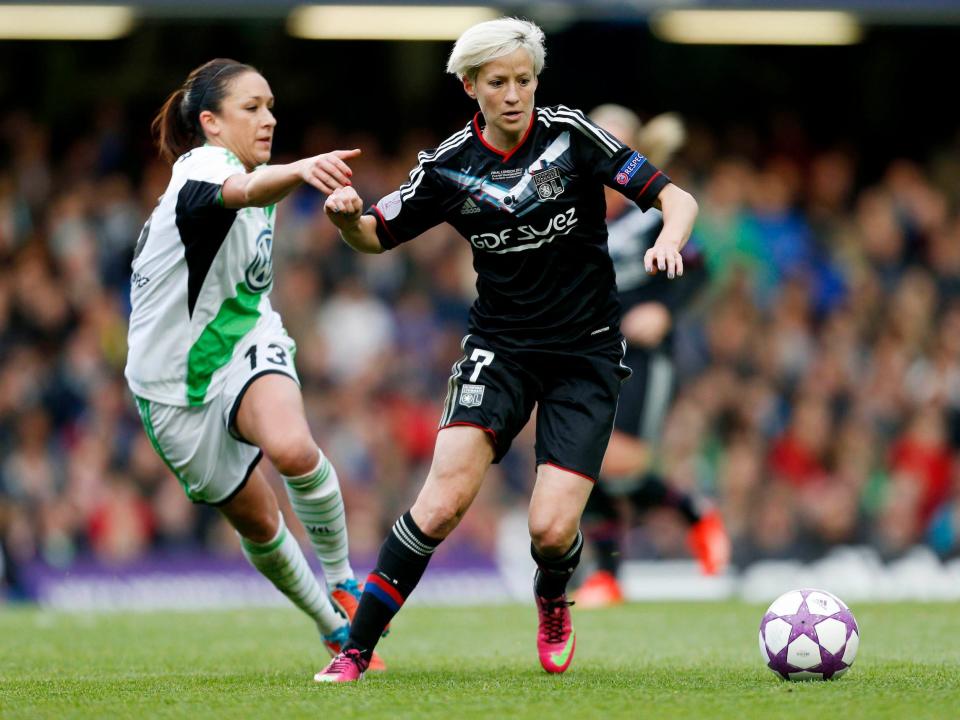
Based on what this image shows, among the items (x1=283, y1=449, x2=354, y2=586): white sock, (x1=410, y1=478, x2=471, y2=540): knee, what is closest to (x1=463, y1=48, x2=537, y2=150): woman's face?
(x1=410, y1=478, x2=471, y2=540): knee

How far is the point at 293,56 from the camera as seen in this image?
15703mm

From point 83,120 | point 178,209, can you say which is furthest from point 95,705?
point 83,120

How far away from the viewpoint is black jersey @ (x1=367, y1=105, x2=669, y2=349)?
16.9 ft

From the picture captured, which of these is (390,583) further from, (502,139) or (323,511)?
(502,139)

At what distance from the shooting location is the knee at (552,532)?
510cm

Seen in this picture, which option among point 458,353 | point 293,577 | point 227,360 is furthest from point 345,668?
point 458,353

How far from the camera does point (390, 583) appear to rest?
490 centimetres

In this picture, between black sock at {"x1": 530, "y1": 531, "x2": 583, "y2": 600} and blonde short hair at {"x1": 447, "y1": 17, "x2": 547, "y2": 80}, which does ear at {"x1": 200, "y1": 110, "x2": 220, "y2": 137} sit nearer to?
blonde short hair at {"x1": 447, "y1": 17, "x2": 547, "y2": 80}

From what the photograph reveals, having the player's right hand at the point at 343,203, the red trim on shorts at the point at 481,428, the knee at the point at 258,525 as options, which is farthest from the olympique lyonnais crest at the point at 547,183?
the knee at the point at 258,525

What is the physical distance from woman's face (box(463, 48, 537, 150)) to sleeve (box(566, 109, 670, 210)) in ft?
0.75

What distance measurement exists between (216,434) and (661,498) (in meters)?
3.86

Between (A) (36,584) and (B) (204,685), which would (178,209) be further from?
(A) (36,584)

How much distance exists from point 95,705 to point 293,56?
478 inches

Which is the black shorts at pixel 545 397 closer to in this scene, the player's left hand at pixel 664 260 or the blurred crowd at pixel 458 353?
the player's left hand at pixel 664 260
